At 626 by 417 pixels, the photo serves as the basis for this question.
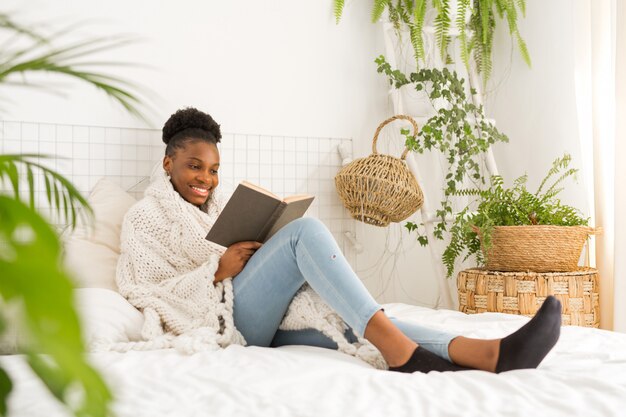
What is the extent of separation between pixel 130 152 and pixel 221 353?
117 centimetres

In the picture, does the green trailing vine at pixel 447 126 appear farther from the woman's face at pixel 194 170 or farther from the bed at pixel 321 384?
the bed at pixel 321 384

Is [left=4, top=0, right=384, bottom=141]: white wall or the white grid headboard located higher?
[left=4, top=0, right=384, bottom=141]: white wall

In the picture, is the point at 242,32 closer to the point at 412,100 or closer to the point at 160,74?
the point at 160,74

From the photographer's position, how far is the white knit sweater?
1.50 m

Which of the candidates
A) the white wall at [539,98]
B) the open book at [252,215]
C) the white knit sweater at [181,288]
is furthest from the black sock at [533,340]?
the white wall at [539,98]

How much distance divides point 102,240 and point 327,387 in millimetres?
1138

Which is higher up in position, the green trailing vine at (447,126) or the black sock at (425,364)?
the green trailing vine at (447,126)

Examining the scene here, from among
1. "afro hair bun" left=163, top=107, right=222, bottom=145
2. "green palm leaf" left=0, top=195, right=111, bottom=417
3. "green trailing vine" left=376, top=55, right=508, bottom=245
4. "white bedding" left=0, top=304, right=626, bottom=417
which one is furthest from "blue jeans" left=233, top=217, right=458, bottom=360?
"green palm leaf" left=0, top=195, right=111, bottom=417

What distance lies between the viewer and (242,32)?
8.34 ft

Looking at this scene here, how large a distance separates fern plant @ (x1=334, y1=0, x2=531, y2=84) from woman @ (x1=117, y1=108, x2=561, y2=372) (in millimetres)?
1057

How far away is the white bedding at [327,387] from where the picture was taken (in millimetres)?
954

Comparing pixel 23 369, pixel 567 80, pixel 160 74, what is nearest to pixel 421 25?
pixel 567 80

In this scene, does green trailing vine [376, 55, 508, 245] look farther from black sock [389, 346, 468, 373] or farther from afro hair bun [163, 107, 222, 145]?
black sock [389, 346, 468, 373]

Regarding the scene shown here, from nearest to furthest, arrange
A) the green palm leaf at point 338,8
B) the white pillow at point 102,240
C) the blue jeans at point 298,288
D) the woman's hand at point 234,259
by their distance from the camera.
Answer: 1. the blue jeans at point 298,288
2. the woman's hand at point 234,259
3. the white pillow at point 102,240
4. the green palm leaf at point 338,8
